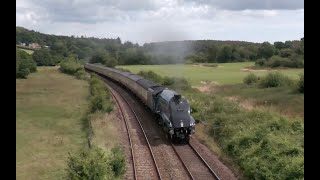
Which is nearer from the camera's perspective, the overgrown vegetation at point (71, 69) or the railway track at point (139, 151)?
the railway track at point (139, 151)

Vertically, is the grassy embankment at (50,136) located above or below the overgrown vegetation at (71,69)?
below

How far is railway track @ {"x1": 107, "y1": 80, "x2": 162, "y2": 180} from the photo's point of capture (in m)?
17.0

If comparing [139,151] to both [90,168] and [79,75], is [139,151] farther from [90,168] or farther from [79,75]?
[79,75]

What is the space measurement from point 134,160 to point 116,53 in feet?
308

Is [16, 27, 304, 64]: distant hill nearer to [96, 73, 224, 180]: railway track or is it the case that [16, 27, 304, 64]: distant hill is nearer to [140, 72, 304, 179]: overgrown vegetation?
[140, 72, 304, 179]: overgrown vegetation

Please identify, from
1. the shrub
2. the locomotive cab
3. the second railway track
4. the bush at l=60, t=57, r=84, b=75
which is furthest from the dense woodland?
the shrub

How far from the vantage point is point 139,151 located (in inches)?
819

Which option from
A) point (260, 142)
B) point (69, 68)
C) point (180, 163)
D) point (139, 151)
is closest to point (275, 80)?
point (69, 68)

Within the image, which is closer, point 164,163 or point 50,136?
point 164,163

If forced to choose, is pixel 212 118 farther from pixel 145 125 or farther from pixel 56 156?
pixel 56 156

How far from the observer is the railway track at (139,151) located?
1702cm

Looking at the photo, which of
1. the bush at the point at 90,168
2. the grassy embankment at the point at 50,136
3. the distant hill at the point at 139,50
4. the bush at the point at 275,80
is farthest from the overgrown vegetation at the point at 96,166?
the distant hill at the point at 139,50

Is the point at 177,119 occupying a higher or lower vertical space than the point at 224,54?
lower

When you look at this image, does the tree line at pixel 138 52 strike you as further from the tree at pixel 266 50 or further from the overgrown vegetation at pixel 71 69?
the overgrown vegetation at pixel 71 69
